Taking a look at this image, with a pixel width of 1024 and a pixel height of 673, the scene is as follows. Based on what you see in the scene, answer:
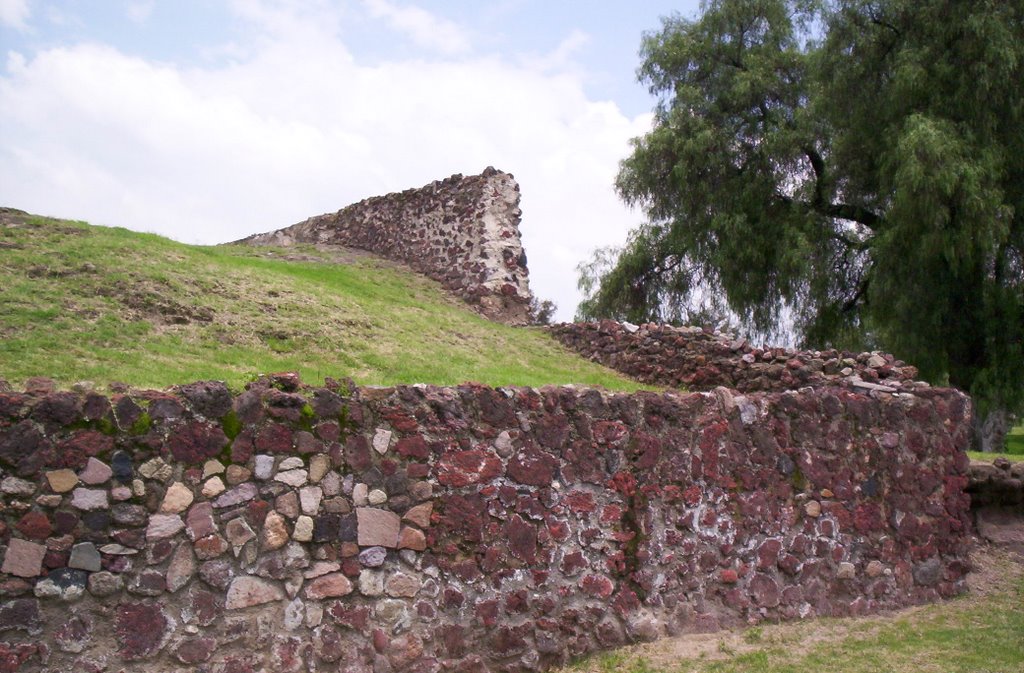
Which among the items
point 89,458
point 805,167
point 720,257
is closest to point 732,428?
point 89,458

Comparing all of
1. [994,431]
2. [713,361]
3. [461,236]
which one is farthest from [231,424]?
[994,431]

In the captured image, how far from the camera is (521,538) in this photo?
6117 millimetres

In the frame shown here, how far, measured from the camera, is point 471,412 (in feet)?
A: 19.9

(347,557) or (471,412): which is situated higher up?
(471,412)

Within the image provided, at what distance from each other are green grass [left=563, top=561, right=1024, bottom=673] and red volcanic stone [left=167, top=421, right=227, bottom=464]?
9.04 feet

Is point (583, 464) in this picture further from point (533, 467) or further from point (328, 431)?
point (328, 431)

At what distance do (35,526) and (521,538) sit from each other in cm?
292

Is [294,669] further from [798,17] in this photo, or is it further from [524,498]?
[798,17]

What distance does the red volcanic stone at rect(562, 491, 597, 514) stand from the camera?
6391mm

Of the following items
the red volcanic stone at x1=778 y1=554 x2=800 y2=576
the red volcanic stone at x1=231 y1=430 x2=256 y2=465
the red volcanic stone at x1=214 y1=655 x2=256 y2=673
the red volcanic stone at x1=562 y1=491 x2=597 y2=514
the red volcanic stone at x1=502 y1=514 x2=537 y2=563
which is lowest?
the red volcanic stone at x1=214 y1=655 x2=256 y2=673

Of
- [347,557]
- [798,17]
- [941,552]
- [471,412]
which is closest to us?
[347,557]

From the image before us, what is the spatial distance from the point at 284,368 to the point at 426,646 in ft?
13.8

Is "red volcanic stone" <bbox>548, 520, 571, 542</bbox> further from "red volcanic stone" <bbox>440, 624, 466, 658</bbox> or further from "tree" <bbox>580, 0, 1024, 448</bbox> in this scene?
"tree" <bbox>580, 0, 1024, 448</bbox>

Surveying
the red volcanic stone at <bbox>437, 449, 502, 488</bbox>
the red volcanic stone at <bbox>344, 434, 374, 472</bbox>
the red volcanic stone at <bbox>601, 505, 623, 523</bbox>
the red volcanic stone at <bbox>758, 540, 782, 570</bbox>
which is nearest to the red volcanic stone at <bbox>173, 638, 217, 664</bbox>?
the red volcanic stone at <bbox>344, 434, 374, 472</bbox>
